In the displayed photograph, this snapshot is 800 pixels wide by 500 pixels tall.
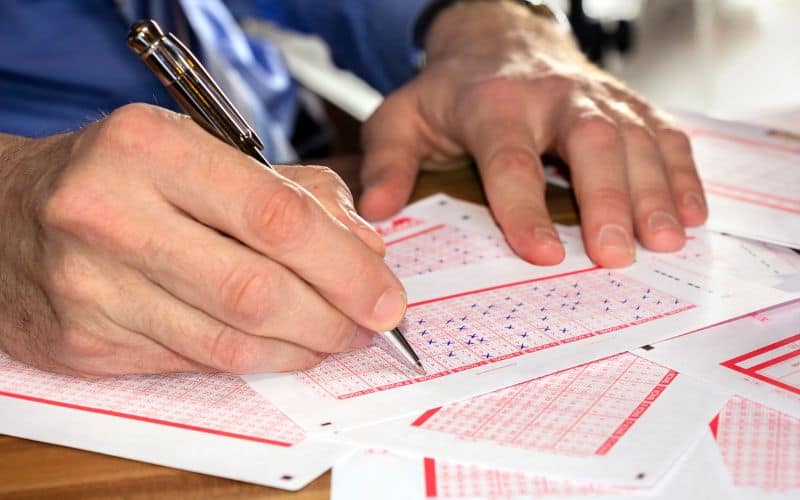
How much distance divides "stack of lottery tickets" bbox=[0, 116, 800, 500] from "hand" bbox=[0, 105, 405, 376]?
30 millimetres

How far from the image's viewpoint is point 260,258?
0.60 m

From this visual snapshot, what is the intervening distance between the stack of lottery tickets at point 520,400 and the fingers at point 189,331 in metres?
0.02

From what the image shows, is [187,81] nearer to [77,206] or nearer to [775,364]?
[77,206]

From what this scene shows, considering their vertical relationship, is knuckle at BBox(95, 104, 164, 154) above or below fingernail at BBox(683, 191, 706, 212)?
above

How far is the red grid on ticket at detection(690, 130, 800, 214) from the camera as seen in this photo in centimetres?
93

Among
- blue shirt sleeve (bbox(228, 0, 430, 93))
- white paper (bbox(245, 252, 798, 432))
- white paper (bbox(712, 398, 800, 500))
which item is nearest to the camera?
white paper (bbox(712, 398, 800, 500))

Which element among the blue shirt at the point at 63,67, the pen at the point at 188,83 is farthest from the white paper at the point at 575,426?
the blue shirt at the point at 63,67

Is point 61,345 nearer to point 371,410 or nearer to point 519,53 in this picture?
point 371,410

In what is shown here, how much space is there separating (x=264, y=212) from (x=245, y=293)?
56 mm

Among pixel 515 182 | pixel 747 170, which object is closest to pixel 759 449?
pixel 515 182

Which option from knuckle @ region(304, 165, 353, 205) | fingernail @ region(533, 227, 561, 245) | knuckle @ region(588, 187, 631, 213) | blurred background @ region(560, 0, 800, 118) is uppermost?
knuckle @ region(304, 165, 353, 205)

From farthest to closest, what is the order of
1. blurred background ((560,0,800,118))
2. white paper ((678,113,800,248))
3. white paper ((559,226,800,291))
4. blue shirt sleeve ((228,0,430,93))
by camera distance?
blurred background ((560,0,800,118)) → blue shirt sleeve ((228,0,430,93)) → white paper ((678,113,800,248)) → white paper ((559,226,800,291))

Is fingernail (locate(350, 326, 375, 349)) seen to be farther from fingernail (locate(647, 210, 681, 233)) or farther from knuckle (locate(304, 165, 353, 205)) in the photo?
fingernail (locate(647, 210, 681, 233))

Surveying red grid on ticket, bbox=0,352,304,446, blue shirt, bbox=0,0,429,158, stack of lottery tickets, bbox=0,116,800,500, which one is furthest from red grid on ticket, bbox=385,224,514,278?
blue shirt, bbox=0,0,429,158
